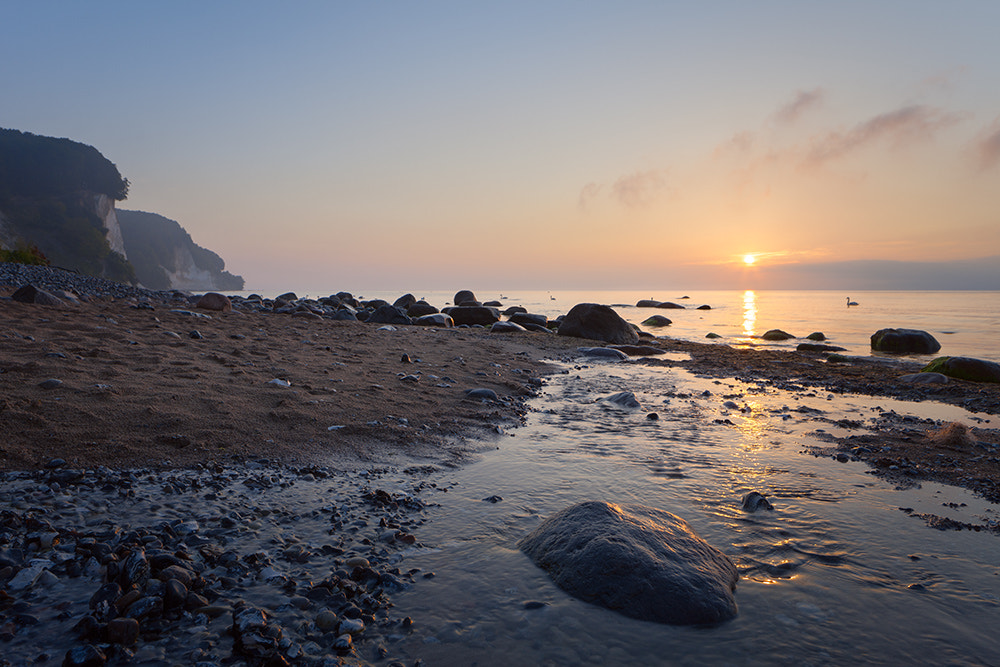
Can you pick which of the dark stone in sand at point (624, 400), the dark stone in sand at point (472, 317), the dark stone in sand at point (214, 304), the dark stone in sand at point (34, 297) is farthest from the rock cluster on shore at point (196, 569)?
the dark stone in sand at point (472, 317)

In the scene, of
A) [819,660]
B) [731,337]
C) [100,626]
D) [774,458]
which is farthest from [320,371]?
[731,337]

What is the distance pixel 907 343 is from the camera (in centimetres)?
1862

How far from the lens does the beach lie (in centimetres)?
250

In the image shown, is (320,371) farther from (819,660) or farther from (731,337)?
(731,337)

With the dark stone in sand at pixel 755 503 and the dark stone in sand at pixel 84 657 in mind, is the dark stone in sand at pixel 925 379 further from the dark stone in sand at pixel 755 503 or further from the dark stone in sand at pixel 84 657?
the dark stone in sand at pixel 84 657

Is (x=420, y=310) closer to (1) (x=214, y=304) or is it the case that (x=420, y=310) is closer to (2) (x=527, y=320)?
(2) (x=527, y=320)

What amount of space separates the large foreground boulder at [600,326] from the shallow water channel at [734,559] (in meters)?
13.8

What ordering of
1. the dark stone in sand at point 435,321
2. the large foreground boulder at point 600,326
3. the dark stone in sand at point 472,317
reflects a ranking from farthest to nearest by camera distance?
the dark stone in sand at point 472,317
the dark stone in sand at point 435,321
the large foreground boulder at point 600,326

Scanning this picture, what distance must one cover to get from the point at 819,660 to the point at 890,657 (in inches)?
15.5

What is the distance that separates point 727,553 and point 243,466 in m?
4.24

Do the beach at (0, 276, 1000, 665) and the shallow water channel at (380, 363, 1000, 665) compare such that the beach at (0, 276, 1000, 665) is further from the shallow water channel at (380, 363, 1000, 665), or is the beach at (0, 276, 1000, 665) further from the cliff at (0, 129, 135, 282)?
the cliff at (0, 129, 135, 282)

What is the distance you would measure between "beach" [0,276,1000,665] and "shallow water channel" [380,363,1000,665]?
0.98ft

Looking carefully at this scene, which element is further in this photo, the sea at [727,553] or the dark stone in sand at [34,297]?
the dark stone in sand at [34,297]

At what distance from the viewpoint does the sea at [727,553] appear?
2.53 metres
